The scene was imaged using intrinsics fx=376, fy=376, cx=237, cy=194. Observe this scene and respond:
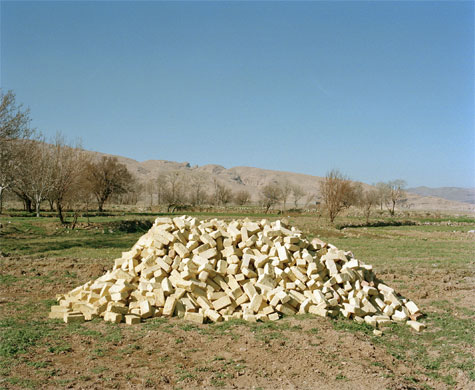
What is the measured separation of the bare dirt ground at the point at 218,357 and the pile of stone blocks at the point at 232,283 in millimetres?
399

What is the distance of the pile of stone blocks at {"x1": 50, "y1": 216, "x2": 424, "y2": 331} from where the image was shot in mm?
7754

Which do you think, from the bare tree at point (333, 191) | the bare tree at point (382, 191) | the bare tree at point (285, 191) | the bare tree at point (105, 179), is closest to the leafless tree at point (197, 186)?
the bare tree at point (285, 191)

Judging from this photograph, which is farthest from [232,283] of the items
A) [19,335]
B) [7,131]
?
[7,131]

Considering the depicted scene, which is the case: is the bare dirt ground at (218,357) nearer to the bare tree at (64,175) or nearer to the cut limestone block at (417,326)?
the cut limestone block at (417,326)

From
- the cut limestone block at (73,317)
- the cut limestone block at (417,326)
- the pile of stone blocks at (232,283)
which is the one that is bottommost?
the cut limestone block at (417,326)

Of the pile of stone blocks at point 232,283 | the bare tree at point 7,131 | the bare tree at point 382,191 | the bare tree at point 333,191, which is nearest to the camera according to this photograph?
the pile of stone blocks at point 232,283

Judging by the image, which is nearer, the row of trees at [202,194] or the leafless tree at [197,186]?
the row of trees at [202,194]

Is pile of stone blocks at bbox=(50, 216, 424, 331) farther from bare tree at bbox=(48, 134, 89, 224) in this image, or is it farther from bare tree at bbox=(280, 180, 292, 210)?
bare tree at bbox=(280, 180, 292, 210)

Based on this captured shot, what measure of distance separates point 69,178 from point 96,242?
8436 millimetres

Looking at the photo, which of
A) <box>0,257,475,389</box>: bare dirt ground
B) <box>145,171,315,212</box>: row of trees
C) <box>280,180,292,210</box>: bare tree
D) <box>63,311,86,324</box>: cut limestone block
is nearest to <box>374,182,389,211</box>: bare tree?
<box>145,171,315,212</box>: row of trees

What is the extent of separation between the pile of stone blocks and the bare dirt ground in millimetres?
399

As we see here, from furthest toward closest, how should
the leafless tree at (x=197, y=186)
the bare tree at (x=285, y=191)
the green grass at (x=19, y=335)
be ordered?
the leafless tree at (x=197, y=186)
the bare tree at (x=285, y=191)
the green grass at (x=19, y=335)

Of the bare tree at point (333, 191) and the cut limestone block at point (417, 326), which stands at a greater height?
the bare tree at point (333, 191)

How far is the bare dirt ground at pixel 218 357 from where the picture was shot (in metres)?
5.13
